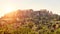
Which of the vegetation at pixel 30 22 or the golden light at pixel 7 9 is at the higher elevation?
the golden light at pixel 7 9

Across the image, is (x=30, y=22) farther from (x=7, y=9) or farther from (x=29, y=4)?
(x=7, y=9)

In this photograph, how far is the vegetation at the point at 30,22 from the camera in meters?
2.60

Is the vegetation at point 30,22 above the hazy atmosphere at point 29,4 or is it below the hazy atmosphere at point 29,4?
below

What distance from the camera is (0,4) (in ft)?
9.00

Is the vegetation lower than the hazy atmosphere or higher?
lower

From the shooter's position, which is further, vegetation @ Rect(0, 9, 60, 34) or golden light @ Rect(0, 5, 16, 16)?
golden light @ Rect(0, 5, 16, 16)

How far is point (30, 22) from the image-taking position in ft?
8.68

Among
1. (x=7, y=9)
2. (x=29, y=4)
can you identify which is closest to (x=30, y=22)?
(x=29, y=4)

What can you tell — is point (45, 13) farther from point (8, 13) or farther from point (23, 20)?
point (8, 13)

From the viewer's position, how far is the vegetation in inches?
102

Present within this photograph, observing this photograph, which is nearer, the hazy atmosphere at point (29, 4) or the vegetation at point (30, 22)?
the vegetation at point (30, 22)

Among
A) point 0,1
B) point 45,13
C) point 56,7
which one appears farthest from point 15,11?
point 56,7

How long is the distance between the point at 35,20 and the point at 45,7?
0.28 meters

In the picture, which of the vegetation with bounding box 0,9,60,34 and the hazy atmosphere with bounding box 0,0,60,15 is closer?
the vegetation with bounding box 0,9,60,34
